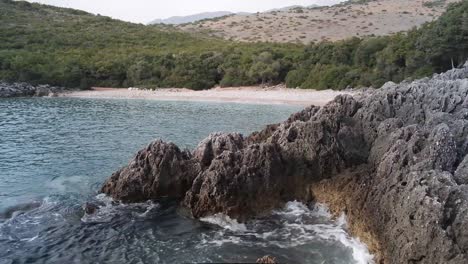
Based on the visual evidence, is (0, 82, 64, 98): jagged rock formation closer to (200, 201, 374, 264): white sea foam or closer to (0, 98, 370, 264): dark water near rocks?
(0, 98, 370, 264): dark water near rocks

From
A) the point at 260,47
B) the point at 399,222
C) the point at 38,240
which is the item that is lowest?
the point at 38,240

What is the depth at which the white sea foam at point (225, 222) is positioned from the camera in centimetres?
1462

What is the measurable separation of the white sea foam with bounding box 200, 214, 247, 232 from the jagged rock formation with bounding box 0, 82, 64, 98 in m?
51.3

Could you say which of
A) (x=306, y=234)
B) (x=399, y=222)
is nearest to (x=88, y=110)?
(x=306, y=234)

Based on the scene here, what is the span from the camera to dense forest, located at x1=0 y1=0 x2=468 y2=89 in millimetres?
49500

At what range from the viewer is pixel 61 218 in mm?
15797

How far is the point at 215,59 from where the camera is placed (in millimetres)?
69250

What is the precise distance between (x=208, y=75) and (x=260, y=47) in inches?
561

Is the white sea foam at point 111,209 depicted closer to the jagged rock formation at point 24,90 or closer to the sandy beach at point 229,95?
the sandy beach at point 229,95

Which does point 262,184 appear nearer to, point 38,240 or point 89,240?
point 89,240

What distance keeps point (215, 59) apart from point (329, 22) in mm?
51046

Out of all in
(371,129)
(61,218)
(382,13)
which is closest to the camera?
(61,218)

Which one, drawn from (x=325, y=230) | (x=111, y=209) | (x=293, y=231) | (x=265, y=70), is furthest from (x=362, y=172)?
(x=265, y=70)

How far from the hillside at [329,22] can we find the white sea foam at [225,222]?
280ft
